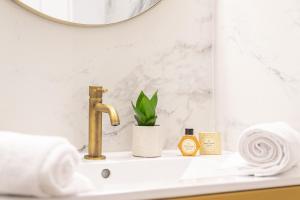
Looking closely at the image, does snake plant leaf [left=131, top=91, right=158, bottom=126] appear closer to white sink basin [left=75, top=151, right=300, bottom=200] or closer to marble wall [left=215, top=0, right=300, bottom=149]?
white sink basin [left=75, top=151, right=300, bottom=200]

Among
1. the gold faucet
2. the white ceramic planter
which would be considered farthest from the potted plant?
the gold faucet

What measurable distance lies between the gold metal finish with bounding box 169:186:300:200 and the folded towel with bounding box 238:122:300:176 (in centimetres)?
5

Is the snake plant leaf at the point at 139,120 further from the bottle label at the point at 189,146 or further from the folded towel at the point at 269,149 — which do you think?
the folded towel at the point at 269,149

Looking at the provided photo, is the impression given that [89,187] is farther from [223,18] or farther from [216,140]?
[223,18]

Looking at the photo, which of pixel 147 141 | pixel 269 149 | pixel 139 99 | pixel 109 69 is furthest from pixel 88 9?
pixel 269 149

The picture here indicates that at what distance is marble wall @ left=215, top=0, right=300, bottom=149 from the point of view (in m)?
1.25

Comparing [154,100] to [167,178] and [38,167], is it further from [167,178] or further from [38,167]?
[38,167]

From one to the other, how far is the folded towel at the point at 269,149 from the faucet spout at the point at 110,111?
32 cm

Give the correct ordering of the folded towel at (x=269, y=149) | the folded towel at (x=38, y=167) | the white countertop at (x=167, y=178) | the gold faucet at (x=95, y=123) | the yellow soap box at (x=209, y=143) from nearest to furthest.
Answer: the folded towel at (x=38, y=167), the white countertop at (x=167, y=178), the folded towel at (x=269, y=149), the gold faucet at (x=95, y=123), the yellow soap box at (x=209, y=143)

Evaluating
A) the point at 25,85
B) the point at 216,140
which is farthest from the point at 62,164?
the point at 216,140

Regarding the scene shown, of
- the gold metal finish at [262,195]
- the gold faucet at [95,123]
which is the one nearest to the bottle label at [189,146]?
the gold faucet at [95,123]

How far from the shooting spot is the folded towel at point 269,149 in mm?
983

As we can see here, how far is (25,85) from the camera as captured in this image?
1232 mm

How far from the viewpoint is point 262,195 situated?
3.05 feet
